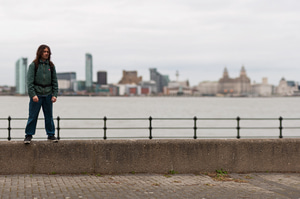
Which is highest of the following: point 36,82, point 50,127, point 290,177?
point 36,82

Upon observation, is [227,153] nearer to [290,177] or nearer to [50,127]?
[290,177]

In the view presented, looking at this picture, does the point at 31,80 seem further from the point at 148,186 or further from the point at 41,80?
the point at 148,186

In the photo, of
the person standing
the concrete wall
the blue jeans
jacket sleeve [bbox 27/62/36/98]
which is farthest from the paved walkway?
jacket sleeve [bbox 27/62/36/98]

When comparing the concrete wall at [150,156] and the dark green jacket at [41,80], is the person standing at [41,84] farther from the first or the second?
the concrete wall at [150,156]

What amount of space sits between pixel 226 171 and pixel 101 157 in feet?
10.3

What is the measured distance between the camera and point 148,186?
8273mm

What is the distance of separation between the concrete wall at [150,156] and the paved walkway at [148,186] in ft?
0.87

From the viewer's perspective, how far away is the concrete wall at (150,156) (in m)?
9.12

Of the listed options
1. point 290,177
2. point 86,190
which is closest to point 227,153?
point 290,177

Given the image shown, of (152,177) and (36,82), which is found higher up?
(36,82)

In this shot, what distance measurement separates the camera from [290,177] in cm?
966

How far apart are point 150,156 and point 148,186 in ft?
4.68

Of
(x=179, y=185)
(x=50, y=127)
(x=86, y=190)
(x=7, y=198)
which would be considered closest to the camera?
(x=7, y=198)

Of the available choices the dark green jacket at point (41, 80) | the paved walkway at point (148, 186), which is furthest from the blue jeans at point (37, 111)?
the paved walkway at point (148, 186)
